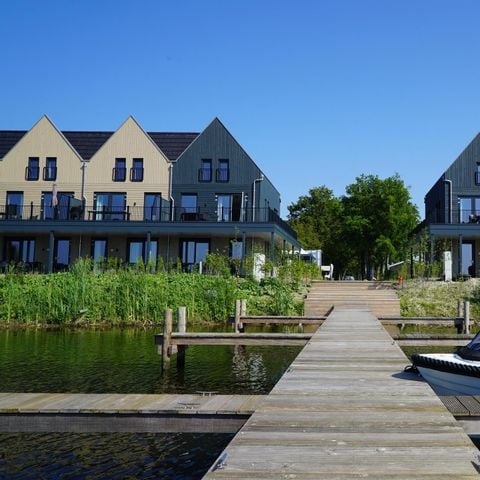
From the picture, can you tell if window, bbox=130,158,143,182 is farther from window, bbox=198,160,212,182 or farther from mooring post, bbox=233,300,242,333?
mooring post, bbox=233,300,242,333

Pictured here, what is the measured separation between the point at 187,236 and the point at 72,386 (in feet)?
83.8

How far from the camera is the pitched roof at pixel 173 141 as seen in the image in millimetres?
38772

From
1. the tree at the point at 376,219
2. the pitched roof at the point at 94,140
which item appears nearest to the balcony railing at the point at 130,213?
the pitched roof at the point at 94,140

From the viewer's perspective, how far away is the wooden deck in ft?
11.6

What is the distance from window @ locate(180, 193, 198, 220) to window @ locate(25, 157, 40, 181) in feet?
33.5

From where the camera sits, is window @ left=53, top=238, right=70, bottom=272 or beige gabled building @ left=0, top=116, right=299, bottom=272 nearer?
beige gabled building @ left=0, top=116, right=299, bottom=272

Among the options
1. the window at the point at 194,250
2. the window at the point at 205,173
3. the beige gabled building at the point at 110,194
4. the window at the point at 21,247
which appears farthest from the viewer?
the window at the point at 205,173

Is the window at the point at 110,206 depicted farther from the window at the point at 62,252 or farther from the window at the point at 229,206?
the window at the point at 229,206

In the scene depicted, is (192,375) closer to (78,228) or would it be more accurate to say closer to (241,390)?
(241,390)

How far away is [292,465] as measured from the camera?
360 cm

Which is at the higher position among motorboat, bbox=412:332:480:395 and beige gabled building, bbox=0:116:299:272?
beige gabled building, bbox=0:116:299:272

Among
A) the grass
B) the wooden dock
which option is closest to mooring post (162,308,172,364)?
the wooden dock

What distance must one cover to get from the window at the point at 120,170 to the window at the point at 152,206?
2.11 meters

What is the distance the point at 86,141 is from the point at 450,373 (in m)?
36.8
